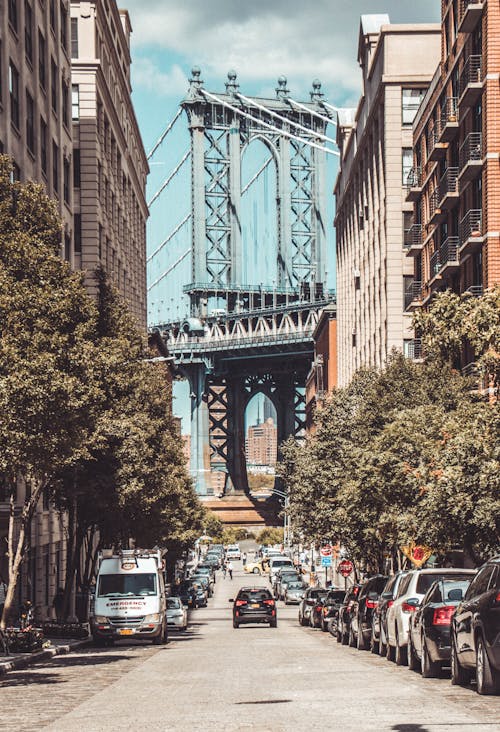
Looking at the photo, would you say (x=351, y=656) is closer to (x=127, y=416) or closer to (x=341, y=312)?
(x=127, y=416)

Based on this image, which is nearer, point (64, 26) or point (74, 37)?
point (64, 26)

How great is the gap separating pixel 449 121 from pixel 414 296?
60.2ft

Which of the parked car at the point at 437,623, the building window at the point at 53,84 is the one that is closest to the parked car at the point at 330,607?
Result: the parked car at the point at 437,623

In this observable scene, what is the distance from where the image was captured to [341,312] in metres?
121

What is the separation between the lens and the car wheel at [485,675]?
16.5 meters

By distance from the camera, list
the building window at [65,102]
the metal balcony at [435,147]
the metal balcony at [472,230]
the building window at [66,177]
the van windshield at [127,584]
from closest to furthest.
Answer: the van windshield at [127,584], the metal balcony at [472,230], the building window at [66,177], the building window at [65,102], the metal balcony at [435,147]

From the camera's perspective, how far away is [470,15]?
54688mm

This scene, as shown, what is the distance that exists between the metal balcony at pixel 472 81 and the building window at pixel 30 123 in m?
17.2

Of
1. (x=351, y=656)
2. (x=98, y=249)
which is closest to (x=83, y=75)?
(x=98, y=249)

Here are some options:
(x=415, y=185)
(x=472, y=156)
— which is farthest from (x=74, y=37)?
(x=472, y=156)

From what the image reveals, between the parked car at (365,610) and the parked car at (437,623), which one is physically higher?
the parked car at (437,623)

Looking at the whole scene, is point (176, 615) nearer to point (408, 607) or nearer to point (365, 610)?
point (365, 610)

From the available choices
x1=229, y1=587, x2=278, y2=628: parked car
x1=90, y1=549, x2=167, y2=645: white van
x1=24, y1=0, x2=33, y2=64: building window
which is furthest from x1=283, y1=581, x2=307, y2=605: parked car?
x1=90, y1=549, x2=167, y2=645: white van

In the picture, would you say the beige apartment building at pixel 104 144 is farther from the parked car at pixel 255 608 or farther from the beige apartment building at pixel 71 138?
the parked car at pixel 255 608
